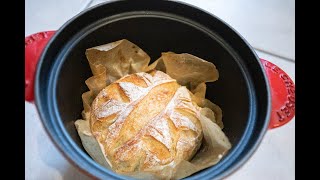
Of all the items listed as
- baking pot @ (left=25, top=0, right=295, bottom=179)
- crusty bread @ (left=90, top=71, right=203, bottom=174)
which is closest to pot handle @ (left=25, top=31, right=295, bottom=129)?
baking pot @ (left=25, top=0, right=295, bottom=179)

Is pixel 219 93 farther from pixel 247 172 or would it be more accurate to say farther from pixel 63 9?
pixel 63 9

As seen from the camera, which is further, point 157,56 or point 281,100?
point 157,56

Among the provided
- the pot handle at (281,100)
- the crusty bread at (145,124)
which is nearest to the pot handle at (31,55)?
the crusty bread at (145,124)

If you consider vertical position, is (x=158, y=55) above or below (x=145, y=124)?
above

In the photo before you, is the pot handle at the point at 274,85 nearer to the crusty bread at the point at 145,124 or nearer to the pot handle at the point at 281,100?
the pot handle at the point at 281,100

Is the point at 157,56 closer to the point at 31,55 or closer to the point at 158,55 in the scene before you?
the point at 158,55

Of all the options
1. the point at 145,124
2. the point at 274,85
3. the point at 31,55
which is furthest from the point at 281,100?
the point at 31,55

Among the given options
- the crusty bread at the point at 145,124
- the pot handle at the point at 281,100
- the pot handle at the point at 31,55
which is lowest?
the crusty bread at the point at 145,124
